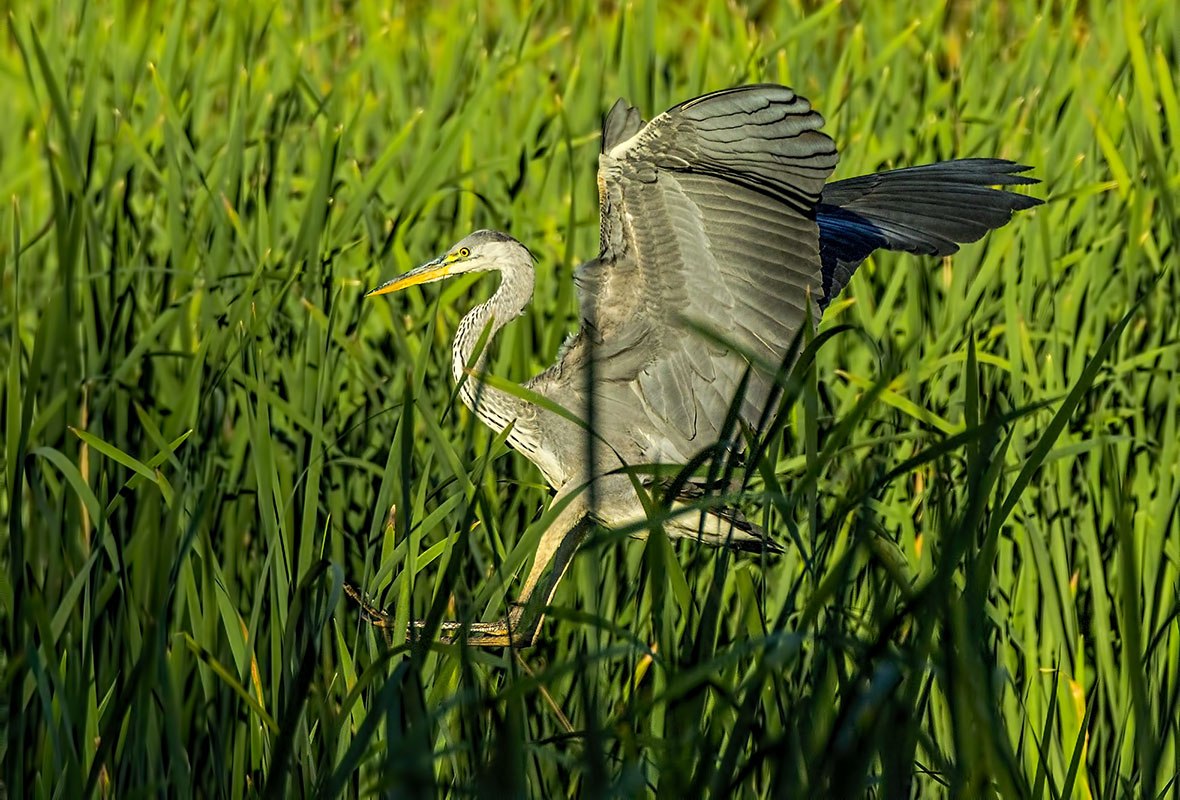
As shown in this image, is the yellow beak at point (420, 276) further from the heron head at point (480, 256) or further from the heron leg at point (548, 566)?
the heron leg at point (548, 566)

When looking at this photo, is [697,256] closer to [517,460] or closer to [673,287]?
[673,287]

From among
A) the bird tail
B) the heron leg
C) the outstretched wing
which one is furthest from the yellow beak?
the bird tail

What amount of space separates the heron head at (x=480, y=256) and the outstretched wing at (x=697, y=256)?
15 centimetres

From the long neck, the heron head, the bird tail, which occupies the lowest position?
the long neck

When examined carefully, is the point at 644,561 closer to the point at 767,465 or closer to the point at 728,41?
the point at 767,465

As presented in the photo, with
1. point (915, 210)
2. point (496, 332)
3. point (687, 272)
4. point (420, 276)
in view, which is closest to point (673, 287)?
point (687, 272)

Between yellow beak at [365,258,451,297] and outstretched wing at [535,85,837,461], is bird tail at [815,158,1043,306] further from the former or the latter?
yellow beak at [365,258,451,297]

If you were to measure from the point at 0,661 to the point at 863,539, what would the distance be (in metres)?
1.13

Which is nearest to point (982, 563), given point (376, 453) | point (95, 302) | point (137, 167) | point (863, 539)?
point (863, 539)

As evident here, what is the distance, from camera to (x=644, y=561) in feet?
5.83

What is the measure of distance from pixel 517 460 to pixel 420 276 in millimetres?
399

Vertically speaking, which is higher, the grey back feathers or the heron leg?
the grey back feathers

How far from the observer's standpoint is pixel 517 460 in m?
2.44

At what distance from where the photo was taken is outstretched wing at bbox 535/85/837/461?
6.09 ft
